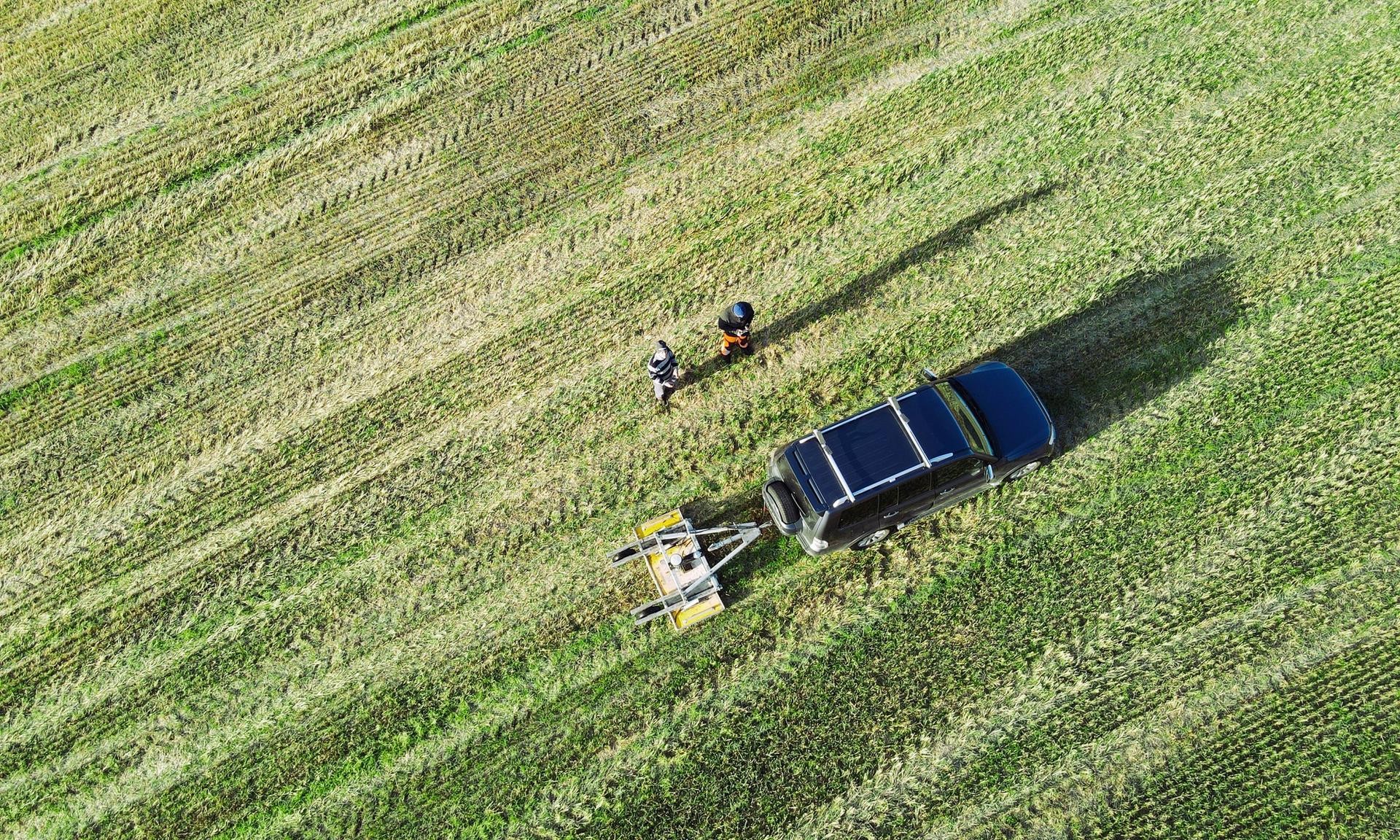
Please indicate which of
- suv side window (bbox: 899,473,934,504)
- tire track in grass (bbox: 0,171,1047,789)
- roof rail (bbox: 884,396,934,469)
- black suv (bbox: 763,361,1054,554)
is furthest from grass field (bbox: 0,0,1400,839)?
roof rail (bbox: 884,396,934,469)

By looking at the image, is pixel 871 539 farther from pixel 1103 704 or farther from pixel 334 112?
pixel 334 112

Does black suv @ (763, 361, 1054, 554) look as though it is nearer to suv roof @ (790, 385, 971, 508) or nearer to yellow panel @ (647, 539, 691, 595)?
suv roof @ (790, 385, 971, 508)

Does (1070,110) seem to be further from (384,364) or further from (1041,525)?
(384,364)

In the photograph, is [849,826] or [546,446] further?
[546,446]

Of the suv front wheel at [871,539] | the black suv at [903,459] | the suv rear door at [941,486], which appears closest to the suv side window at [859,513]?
the black suv at [903,459]

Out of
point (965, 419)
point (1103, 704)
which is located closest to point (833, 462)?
point (965, 419)

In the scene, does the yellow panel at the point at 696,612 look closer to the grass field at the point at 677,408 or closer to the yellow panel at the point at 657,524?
the grass field at the point at 677,408

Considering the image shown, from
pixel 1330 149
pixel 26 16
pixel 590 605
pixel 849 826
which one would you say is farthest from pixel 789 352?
pixel 26 16
